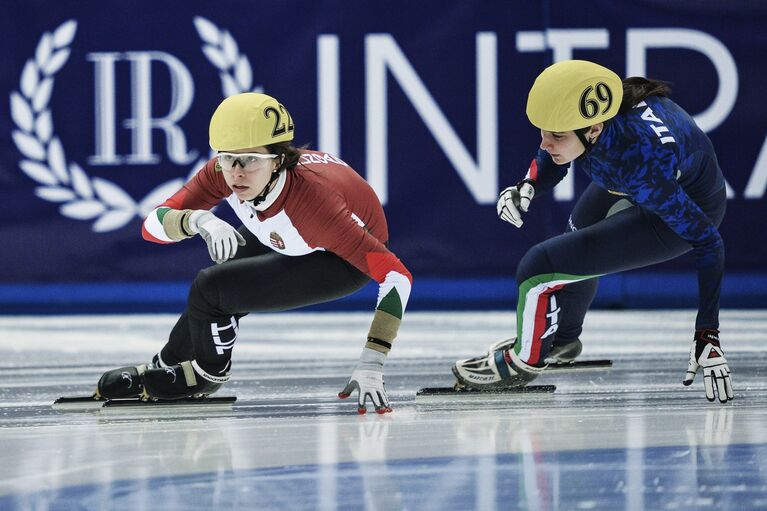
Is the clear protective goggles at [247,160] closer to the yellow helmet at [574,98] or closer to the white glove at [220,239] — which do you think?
the white glove at [220,239]

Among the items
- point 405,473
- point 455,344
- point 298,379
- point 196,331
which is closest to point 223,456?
point 405,473

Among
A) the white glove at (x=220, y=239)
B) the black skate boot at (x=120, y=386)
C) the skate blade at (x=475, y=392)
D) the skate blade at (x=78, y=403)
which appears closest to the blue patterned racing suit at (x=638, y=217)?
the skate blade at (x=475, y=392)

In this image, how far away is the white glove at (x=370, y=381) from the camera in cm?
433

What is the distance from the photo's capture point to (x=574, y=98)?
4.29 metres

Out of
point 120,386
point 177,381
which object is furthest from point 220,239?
point 120,386

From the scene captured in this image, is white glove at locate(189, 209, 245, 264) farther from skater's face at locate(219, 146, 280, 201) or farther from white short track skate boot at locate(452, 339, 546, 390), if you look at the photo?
white short track skate boot at locate(452, 339, 546, 390)

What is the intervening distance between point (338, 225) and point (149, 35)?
3.78 metres

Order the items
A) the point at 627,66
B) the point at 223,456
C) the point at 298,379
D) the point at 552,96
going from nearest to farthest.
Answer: the point at 223,456 < the point at 552,96 < the point at 298,379 < the point at 627,66

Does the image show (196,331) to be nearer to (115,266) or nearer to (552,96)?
(552,96)

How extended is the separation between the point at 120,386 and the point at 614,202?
1.96 metres

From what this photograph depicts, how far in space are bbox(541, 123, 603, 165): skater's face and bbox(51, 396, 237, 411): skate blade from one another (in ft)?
4.62

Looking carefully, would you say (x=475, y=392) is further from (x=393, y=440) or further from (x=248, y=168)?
(x=248, y=168)

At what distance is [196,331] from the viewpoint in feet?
14.9

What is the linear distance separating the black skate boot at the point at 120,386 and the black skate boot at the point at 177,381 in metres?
0.07
